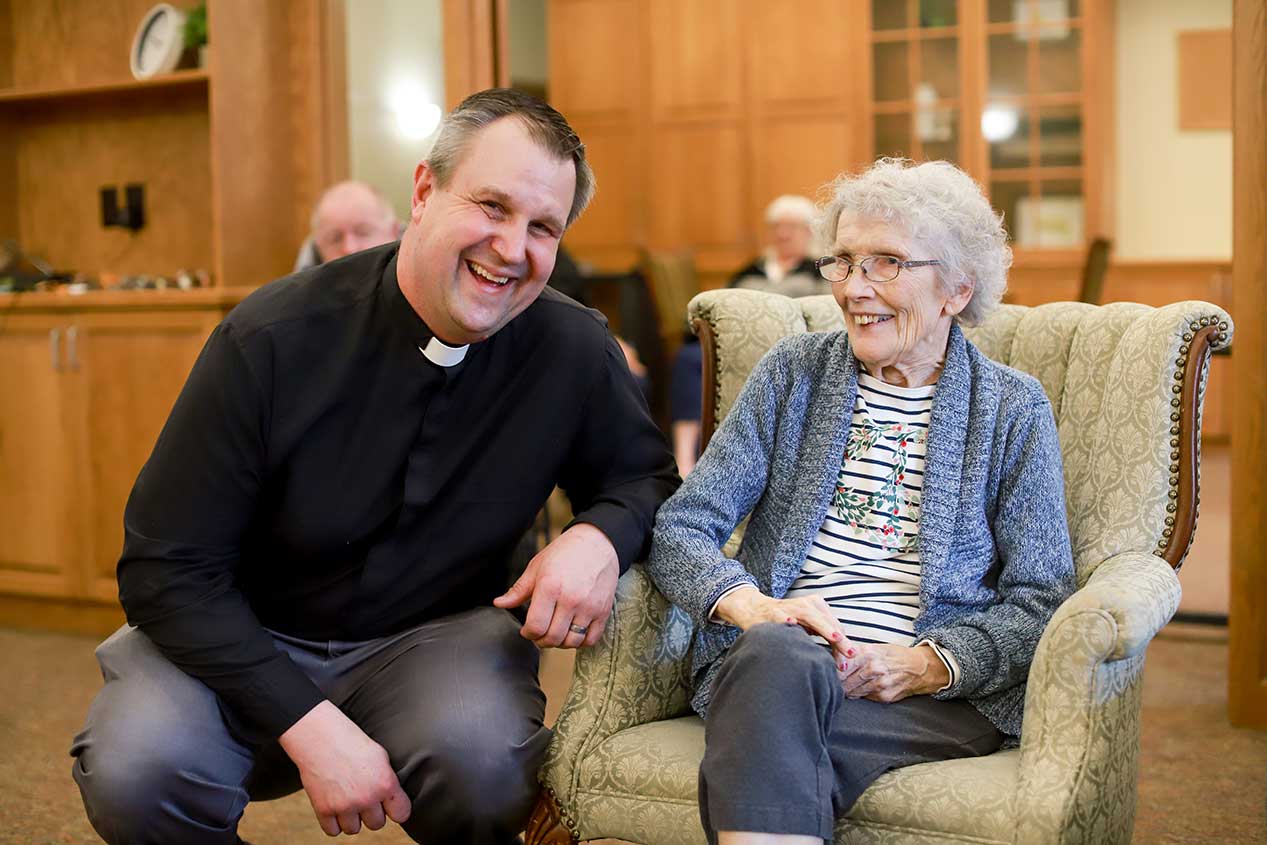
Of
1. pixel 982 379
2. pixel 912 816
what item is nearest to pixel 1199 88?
pixel 982 379

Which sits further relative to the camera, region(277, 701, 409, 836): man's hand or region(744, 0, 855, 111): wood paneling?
region(744, 0, 855, 111): wood paneling

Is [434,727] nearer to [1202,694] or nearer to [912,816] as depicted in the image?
[912,816]

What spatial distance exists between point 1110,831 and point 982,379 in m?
0.59

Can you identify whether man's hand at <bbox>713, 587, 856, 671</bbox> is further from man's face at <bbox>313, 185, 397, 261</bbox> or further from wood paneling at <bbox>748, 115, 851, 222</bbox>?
wood paneling at <bbox>748, 115, 851, 222</bbox>

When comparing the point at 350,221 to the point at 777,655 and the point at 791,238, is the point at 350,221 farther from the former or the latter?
the point at 777,655

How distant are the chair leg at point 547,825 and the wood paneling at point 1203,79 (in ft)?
21.5

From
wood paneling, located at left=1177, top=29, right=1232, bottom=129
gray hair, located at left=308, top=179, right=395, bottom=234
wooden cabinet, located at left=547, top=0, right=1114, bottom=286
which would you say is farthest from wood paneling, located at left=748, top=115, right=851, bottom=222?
gray hair, located at left=308, top=179, right=395, bottom=234

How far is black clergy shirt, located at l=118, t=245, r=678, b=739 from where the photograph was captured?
1557 mm

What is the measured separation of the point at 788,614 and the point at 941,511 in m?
0.26

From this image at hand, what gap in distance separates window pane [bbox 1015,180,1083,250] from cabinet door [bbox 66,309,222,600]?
15.6ft

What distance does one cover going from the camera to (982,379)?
5.67ft

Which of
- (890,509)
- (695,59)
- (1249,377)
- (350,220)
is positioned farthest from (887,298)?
(695,59)

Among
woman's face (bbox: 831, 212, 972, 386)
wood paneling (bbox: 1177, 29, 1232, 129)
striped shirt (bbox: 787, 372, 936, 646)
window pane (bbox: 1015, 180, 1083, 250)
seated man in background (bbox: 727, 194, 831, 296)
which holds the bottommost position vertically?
striped shirt (bbox: 787, 372, 936, 646)

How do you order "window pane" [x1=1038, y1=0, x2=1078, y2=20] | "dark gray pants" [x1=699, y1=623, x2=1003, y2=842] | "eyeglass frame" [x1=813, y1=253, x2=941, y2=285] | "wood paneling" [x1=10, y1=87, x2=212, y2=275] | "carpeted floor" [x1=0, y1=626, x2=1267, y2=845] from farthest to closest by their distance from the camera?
"window pane" [x1=1038, y1=0, x2=1078, y2=20], "wood paneling" [x1=10, y1=87, x2=212, y2=275], "carpeted floor" [x1=0, y1=626, x2=1267, y2=845], "eyeglass frame" [x1=813, y1=253, x2=941, y2=285], "dark gray pants" [x1=699, y1=623, x2=1003, y2=842]
